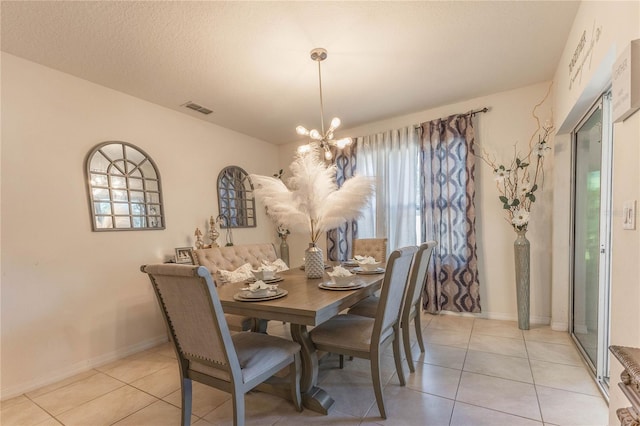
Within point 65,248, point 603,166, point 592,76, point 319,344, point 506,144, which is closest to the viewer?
point 592,76

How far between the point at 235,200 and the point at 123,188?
1.47 m

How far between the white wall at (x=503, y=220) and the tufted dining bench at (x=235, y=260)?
8.09 feet

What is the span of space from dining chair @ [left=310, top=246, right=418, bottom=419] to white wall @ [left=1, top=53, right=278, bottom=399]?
208 centimetres

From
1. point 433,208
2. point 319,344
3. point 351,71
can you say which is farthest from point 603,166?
point 319,344

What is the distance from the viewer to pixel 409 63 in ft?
8.06

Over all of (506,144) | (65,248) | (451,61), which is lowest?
(65,248)

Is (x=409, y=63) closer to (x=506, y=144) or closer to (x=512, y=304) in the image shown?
(x=506, y=144)

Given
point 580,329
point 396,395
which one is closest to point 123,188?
point 396,395

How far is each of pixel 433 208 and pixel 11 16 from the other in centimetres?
389

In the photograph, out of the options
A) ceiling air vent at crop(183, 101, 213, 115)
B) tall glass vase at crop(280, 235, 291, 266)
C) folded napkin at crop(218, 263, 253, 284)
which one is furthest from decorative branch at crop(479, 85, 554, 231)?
ceiling air vent at crop(183, 101, 213, 115)

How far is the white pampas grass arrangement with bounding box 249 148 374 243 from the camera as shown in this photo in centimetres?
204

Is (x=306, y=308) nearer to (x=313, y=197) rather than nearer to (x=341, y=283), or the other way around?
(x=341, y=283)

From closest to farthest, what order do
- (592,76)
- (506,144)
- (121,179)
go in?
1. (592,76)
2. (121,179)
3. (506,144)

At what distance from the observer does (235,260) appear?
2.71 m
